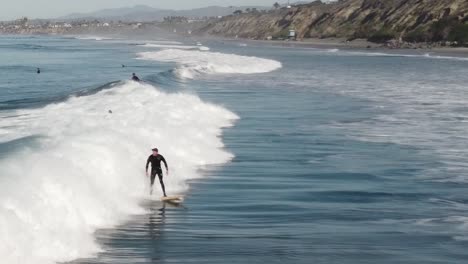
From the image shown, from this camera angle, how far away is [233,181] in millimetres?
23188

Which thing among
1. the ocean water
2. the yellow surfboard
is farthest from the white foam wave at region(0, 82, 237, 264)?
the yellow surfboard

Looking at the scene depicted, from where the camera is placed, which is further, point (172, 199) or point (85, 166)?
point (85, 166)

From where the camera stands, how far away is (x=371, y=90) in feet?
191

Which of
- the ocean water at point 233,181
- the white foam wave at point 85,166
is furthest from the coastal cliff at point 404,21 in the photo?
the white foam wave at point 85,166

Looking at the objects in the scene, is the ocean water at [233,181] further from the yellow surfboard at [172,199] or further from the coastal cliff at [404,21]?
the coastal cliff at [404,21]

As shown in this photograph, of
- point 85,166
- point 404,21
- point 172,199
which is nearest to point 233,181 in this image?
point 172,199

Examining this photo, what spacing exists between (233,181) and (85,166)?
13.9ft

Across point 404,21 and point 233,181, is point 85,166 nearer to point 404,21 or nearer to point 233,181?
point 233,181

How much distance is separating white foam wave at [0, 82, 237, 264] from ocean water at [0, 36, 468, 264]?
52mm

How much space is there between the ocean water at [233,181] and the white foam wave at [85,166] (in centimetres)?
A: 5

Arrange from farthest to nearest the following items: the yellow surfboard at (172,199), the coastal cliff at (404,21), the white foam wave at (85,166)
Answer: the coastal cliff at (404,21), the yellow surfboard at (172,199), the white foam wave at (85,166)

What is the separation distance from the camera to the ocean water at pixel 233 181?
15773mm

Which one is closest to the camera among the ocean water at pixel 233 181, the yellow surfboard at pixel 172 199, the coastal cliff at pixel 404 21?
the ocean water at pixel 233 181

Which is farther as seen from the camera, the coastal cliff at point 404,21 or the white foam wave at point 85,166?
the coastal cliff at point 404,21
